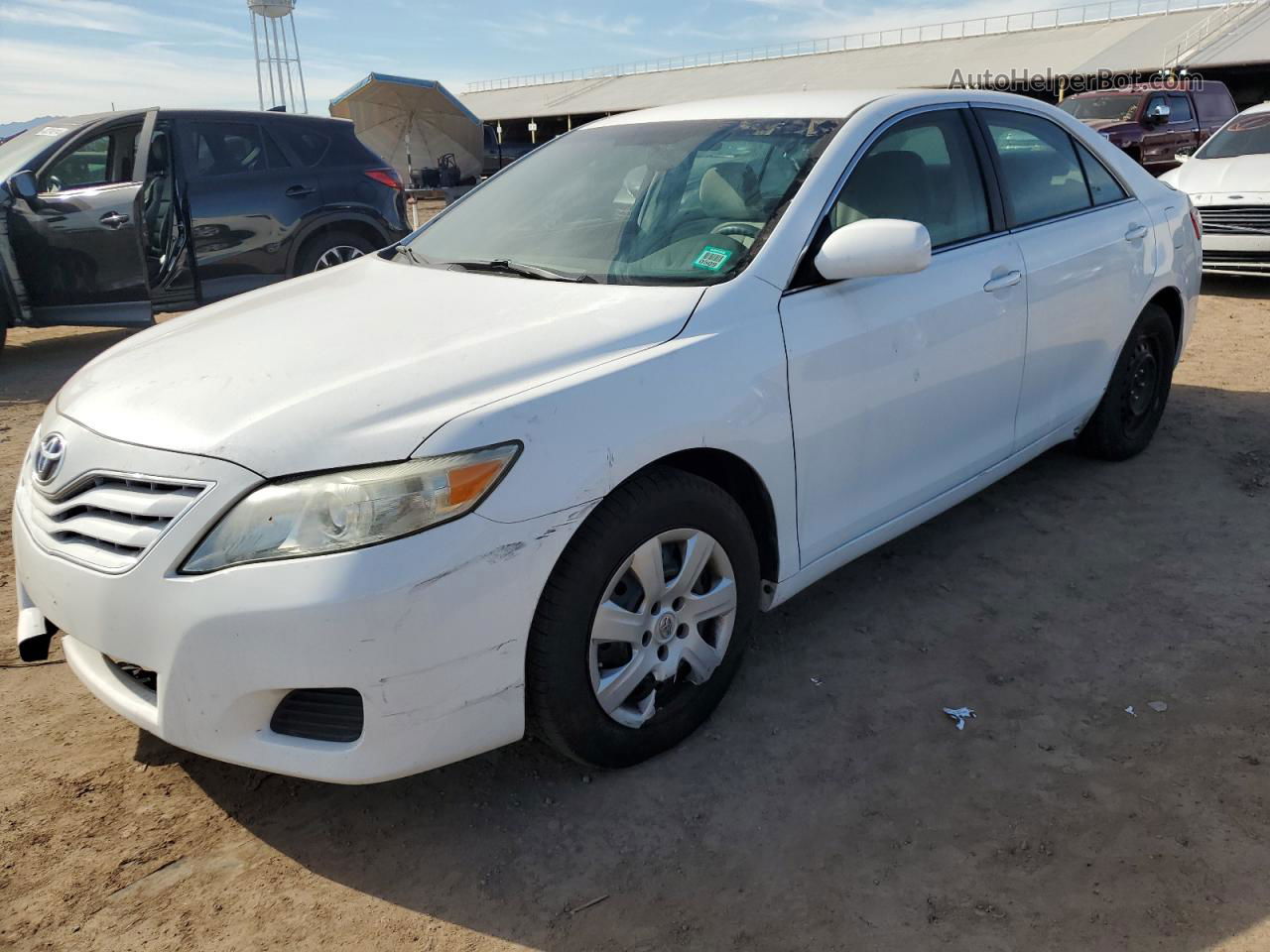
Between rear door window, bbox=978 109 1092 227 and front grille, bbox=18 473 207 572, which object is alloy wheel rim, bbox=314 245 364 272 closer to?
rear door window, bbox=978 109 1092 227

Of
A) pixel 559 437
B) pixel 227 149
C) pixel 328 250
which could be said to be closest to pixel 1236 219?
pixel 328 250

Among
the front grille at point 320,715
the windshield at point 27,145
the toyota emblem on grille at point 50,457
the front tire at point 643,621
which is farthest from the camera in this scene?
the windshield at point 27,145

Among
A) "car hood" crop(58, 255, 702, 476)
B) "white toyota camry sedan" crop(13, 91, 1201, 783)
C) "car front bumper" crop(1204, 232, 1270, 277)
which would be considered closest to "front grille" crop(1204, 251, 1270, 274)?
"car front bumper" crop(1204, 232, 1270, 277)

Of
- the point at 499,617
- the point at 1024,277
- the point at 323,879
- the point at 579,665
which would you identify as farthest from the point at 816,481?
the point at 323,879

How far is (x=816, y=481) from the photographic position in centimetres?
283

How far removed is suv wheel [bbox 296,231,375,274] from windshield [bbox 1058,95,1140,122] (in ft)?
37.9

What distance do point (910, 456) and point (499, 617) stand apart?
158 cm

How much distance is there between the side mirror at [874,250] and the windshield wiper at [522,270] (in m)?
0.66

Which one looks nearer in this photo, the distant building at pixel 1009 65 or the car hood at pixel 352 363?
the car hood at pixel 352 363

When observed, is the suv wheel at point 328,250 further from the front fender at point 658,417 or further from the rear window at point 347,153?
the front fender at point 658,417

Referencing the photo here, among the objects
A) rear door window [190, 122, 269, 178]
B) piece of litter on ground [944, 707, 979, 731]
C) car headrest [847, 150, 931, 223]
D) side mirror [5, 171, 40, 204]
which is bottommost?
piece of litter on ground [944, 707, 979, 731]

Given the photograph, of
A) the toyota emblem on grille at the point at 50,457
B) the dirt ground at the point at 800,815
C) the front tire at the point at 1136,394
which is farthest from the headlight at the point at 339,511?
the front tire at the point at 1136,394

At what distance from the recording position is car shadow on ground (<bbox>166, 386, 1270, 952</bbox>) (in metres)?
2.14

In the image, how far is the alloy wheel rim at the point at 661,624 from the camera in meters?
2.40
